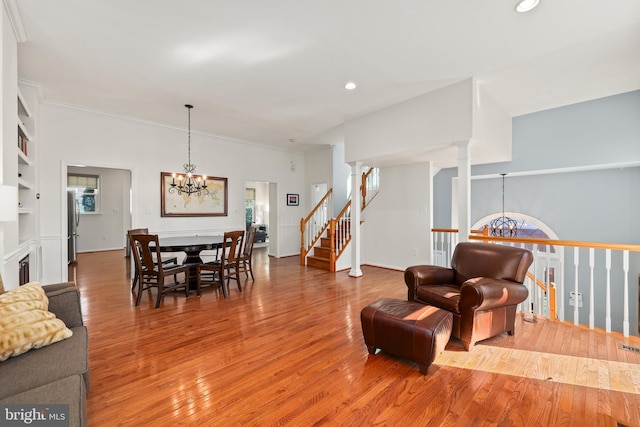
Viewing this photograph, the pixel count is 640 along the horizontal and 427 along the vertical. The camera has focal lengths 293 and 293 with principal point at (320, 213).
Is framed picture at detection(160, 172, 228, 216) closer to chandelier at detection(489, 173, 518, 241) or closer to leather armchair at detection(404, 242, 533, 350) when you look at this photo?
leather armchair at detection(404, 242, 533, 350)

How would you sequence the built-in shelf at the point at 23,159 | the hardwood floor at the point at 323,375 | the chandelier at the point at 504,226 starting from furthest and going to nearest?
the chandelier at the point at 504,226 → the built-in shelf at the point at 23,159 → the hardwood floor at the point at 323,375

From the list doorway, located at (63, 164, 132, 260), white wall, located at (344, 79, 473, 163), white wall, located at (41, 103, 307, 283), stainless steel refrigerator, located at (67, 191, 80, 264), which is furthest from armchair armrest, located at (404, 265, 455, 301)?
doorway, located at (63, 164, 132, 260)

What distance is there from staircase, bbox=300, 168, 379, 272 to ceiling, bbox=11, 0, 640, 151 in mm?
2461

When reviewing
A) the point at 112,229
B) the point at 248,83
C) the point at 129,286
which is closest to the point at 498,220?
the point at 248,83

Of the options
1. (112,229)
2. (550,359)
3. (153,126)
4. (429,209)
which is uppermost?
(153,126)

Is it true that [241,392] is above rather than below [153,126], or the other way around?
below

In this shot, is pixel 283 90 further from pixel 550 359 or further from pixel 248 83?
pixel 550 359

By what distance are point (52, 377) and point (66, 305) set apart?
72 centimetres

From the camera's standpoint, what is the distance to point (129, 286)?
4.77 metres

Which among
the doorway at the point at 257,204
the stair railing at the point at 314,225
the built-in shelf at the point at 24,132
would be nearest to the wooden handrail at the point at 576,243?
the stair railing at the point at 314,225

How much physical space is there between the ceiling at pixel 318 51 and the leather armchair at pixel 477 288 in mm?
2201

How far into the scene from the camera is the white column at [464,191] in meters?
3.96

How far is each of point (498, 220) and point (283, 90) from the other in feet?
19.2

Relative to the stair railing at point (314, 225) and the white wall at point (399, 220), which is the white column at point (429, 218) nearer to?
the white wall at point (399, 220)
